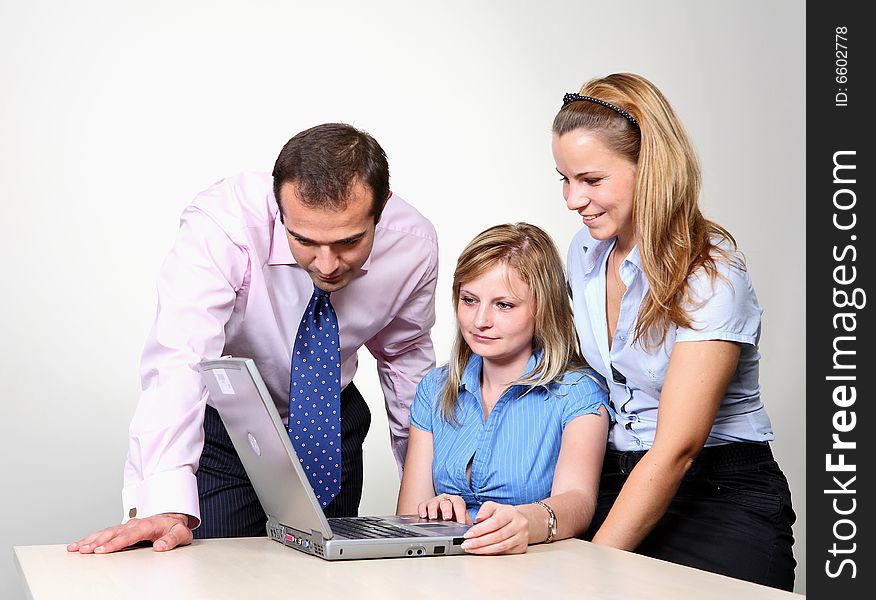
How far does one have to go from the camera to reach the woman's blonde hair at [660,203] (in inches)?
76.2

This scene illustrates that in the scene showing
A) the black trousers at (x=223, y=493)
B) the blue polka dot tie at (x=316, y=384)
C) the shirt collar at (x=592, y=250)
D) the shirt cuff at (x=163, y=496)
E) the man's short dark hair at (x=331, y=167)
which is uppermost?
the man's short dark hair at (x=331, y=167)

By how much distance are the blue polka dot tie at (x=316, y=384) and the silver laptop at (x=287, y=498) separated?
0.34 m

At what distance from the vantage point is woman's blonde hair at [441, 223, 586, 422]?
2166mm

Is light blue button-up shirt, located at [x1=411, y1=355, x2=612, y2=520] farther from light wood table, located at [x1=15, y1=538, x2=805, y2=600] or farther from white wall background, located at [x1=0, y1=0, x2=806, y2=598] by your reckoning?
white wall background, located at [x1=0, y1=0, x2=806, y2=598]

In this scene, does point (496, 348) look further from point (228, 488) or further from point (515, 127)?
point (515, 127)

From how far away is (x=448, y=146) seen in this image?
3969 millimetres

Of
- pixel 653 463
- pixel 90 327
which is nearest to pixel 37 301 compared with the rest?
pixel 90 327

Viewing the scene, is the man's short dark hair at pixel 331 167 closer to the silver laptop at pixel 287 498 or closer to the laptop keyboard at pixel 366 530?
the silver laptop at pixel 287 498

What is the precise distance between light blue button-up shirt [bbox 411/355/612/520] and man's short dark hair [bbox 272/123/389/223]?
0.45 meters

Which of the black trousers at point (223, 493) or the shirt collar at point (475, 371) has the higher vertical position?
the shirt collar at point (475, 371)

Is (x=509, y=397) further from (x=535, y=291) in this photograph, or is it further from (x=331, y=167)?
(x=331, y=167)

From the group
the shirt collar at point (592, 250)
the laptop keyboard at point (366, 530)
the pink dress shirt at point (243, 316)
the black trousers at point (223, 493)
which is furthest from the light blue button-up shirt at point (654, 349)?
the black trousers at point (223, 493)

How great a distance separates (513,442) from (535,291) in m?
0.31

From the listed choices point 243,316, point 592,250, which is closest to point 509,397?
point 592,250
